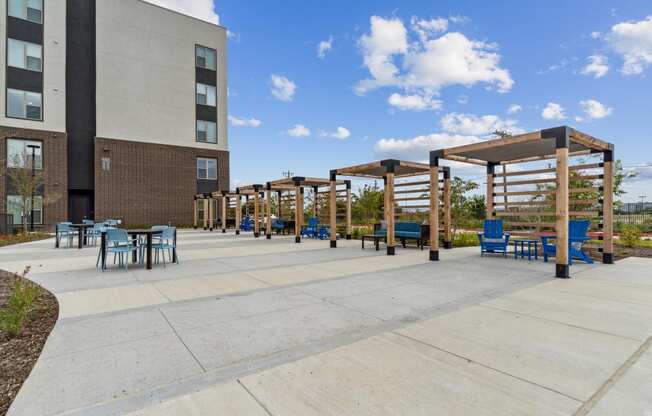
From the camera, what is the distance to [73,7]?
22000 millimetres

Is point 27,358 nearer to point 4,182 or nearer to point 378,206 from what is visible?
point 378,206

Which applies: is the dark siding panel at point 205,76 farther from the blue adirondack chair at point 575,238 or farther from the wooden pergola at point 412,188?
the blue adirondack chair at point 575,238

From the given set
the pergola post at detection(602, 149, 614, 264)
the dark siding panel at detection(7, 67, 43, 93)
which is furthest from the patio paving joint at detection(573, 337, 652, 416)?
the dark siding panel at detection(7, 67, 43, 93)

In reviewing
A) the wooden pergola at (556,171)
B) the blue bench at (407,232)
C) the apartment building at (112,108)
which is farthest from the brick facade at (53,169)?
the wooden pergola at (556,171)

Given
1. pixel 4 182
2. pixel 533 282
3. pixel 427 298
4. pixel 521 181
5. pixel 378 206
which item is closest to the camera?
pixel 427 298

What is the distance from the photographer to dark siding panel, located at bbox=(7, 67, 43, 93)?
778 inches

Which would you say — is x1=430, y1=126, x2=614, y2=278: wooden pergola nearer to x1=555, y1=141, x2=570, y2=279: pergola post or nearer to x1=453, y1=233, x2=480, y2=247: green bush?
x1=555, y1=141, x2=570, y2=279: pergola post

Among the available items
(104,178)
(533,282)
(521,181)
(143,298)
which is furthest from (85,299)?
(104,178)

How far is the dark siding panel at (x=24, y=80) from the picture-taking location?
19.8 meters

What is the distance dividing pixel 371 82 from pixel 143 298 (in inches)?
732

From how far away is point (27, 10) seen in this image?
20.5 metres

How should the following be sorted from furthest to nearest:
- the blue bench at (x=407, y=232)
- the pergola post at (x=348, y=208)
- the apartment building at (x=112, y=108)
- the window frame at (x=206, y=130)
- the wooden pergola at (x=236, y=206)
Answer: the window frame at (x=206, y=130), the apartment building at (x=112, y=108), the wooden pergola at (x=236, y=206), the pergola post at (x=348, y=208), the blue bench at (x=407, y=232)

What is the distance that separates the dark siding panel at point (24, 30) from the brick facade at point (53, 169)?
561 centimetres

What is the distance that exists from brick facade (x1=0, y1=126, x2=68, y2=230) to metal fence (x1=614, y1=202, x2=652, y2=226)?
111 feet
